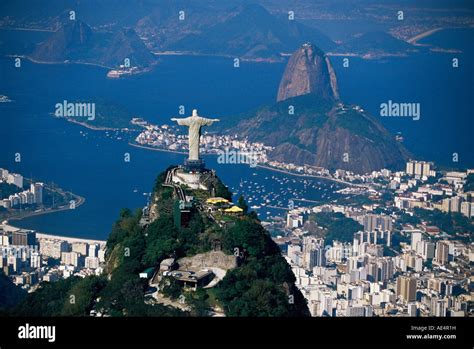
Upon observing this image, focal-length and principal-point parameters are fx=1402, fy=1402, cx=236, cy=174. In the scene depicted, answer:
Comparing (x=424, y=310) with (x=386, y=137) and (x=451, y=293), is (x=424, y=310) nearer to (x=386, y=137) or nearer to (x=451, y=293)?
(x=451, y=293)

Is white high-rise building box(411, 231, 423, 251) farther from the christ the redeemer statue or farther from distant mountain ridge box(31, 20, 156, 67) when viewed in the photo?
distant mountain ridge box(31, 20, 156, 67)

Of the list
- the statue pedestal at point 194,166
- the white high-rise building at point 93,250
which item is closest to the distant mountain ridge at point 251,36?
the white high-rise building at point 93,250

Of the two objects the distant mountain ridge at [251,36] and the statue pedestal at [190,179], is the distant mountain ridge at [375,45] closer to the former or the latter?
the distant mountain ridge at [251,36]

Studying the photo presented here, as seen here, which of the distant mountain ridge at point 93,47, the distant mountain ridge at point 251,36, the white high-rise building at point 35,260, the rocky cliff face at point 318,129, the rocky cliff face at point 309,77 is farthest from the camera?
the distant mountain ridge at point 251,36

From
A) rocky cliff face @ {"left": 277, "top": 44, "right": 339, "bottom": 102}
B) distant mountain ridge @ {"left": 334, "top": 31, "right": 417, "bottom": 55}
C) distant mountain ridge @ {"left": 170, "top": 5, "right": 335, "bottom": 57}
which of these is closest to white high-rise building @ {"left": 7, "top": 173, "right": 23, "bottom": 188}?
rocky cliff face @ {"left": 277, "top": 44, "right": 339, "bottom": 102}

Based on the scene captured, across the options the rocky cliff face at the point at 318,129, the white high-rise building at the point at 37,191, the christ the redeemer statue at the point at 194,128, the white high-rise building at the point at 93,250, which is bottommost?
the white high-rise building at the point at 93,250

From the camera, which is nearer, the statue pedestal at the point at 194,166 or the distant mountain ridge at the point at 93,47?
the statue pedestal at the point at 194,166
